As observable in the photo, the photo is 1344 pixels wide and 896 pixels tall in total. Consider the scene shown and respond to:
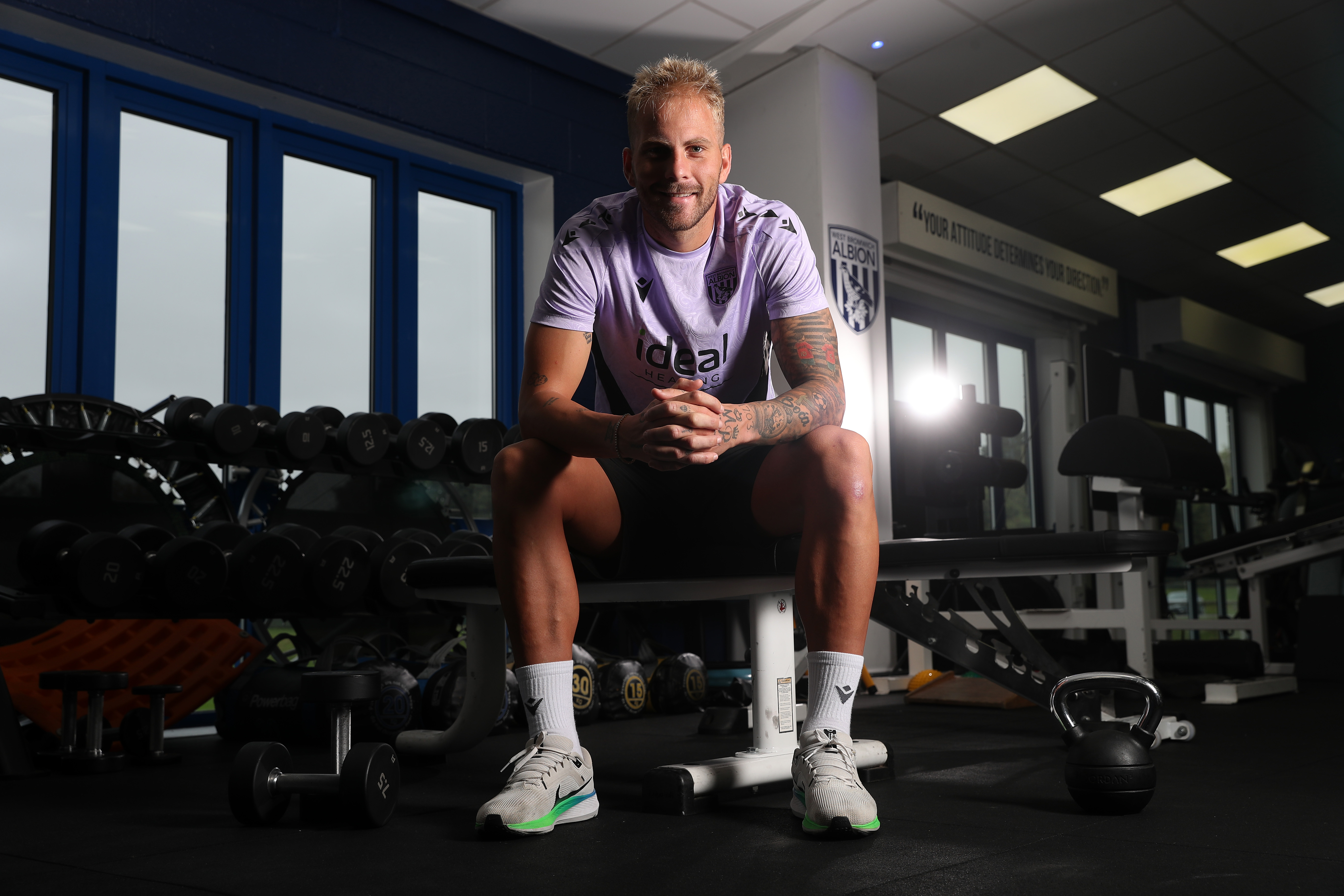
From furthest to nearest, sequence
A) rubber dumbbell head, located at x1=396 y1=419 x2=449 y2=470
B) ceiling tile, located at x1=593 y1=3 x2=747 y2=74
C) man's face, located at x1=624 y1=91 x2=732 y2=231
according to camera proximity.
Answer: ceiling tile, located at x1=593 y1=3 x2=747 y2=74 < rubber dumbbell head, located at x1=396 y1=419 x2=449 y2=470 < man's face, located at x1=624 y1=91 x2=732 y2=231

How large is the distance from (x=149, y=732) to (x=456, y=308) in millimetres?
2259

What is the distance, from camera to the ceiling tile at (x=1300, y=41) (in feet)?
14.0

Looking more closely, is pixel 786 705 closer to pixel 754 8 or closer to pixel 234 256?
pixel 234 256

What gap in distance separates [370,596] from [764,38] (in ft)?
8.66

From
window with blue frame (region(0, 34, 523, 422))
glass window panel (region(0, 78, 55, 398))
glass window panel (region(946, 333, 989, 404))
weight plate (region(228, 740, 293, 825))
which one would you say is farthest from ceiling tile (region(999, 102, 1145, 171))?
weight plate (region(228, 740, 293, 825))

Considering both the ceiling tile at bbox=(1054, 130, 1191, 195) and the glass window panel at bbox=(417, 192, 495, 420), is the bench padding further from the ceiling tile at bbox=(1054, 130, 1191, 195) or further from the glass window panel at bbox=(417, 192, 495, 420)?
the ceiling tile at bbox=(1054, 130, 1191, 195)

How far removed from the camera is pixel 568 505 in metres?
1.39

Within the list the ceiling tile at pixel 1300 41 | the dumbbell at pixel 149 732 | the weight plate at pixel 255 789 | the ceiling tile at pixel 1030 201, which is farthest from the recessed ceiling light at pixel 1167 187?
the weight plate at pixel 255 789

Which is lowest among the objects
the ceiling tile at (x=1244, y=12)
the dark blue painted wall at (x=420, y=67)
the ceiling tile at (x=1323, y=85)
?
the dark blue painted wall at (x=420, y=67)

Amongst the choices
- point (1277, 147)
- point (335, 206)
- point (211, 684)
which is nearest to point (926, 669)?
point (211, 684)

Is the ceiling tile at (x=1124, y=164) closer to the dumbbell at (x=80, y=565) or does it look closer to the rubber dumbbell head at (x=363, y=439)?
the rubber dumbbell head at (x=363, y=439)

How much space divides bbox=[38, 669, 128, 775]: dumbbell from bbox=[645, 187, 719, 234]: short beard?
1.42 metres

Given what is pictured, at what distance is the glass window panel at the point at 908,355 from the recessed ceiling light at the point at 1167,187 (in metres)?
1.21

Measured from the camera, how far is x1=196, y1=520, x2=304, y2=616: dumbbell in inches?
105
